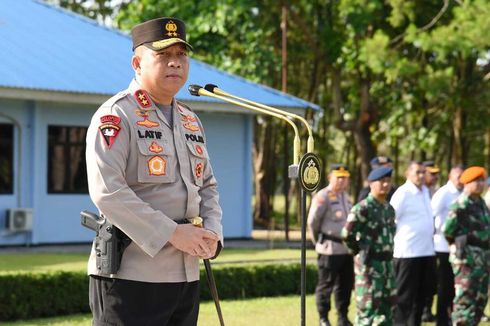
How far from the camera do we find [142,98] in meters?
4.79

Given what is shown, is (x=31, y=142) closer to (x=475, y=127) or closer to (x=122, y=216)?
(x=122, y=216)

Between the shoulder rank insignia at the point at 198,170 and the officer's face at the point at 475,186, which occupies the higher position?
the shoulder rank insignia at the point at 198,170

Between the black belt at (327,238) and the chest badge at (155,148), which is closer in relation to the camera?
the chest badge at (155,148)

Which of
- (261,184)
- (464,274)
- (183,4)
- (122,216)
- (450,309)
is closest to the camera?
(122,216)

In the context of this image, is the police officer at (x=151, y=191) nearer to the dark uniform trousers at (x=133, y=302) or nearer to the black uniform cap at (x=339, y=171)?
the dark uniform trousers at (x=133, y=302)

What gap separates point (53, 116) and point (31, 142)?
70 cm

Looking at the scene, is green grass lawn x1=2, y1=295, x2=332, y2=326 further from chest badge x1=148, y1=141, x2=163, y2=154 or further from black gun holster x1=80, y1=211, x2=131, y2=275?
chest badge x1=148, y1=141, x2=163, y2=154

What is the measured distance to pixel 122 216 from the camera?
178 inches

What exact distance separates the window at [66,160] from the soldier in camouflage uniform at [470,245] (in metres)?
11.3


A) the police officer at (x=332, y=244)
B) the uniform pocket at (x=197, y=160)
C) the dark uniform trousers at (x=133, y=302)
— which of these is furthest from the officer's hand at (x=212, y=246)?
the police officer at (x=332, y=244)

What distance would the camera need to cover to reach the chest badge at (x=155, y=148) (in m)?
4.68

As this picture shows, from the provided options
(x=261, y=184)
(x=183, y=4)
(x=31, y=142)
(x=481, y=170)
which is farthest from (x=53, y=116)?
(x=261, y=184)

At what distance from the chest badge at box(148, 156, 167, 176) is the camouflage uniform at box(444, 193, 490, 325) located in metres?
6.37

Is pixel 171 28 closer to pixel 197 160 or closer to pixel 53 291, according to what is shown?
pixel 197 160
